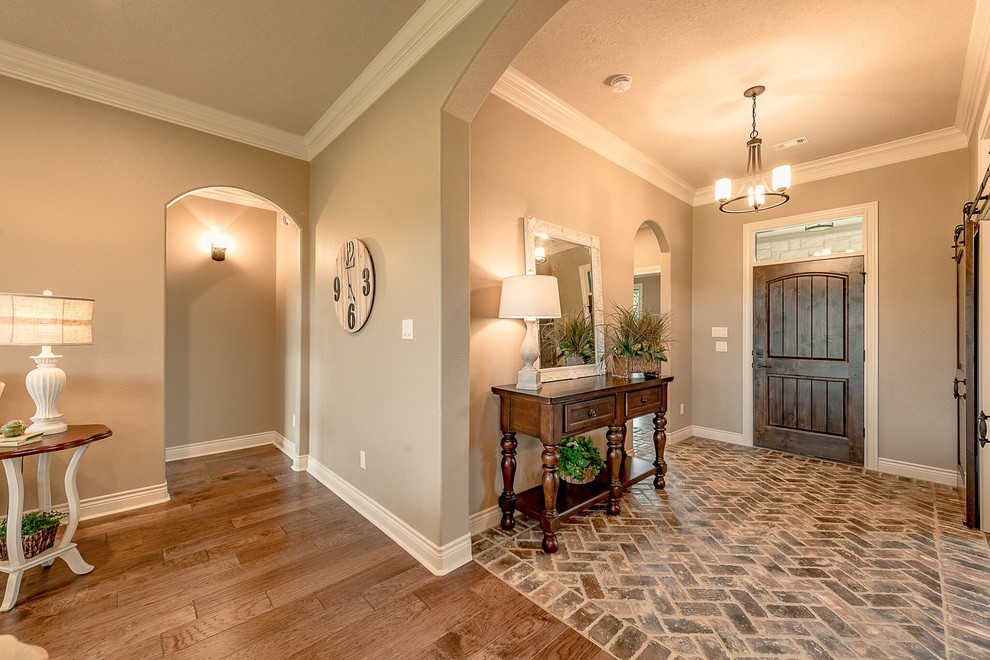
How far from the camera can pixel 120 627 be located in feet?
5.70

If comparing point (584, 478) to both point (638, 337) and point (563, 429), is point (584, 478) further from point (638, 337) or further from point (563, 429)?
point (638, 337)

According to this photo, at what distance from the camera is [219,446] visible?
13.7 feet

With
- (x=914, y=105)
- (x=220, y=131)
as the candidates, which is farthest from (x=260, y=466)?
(x=914, y=105)

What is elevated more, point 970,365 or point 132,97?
point 132,97

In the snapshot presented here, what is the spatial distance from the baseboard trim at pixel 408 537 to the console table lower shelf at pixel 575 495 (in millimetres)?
423

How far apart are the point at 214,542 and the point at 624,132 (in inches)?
160

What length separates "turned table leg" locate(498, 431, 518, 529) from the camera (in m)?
2.56

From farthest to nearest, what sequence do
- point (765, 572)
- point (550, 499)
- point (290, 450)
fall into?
point (290, 450) < point (550, 499) < point (765, 572)

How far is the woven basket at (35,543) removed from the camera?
1.90 meters

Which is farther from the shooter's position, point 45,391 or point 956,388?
point 956,388

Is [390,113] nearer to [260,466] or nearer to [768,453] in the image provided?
[260,466]

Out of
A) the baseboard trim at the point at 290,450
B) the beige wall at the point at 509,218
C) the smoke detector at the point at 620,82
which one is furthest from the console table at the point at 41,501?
the smoke detector at the point at 620,82

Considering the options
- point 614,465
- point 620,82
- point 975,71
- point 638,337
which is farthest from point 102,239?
point 975,71

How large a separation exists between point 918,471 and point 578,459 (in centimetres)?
310
